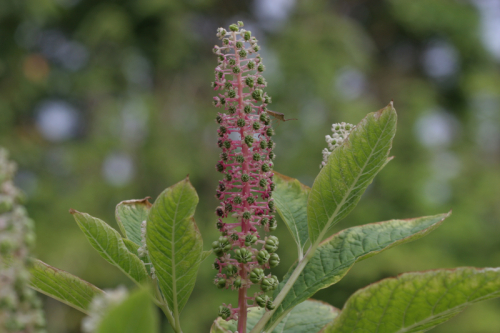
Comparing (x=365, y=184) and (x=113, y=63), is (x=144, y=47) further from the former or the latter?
(x=365, y=184)

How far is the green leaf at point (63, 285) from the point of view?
37.3 inches

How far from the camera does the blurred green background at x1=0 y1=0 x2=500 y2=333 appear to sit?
28.0ft

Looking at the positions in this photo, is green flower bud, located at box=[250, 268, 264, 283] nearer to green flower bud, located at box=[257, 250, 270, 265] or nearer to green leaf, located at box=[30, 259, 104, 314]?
green flower bud, located at box=[257, 250, 270, 265]

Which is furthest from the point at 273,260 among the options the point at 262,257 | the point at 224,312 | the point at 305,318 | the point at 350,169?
the point at 305,318

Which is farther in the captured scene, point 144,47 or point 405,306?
point 144,47

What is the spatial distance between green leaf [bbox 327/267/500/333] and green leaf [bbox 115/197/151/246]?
1.71 ft

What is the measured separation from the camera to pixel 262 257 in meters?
0.93

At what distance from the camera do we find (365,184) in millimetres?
1002

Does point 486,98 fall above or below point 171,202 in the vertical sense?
above

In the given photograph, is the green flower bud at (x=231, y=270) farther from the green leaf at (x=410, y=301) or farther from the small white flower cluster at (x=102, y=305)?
the small white flower cluster at (x=102, y=305)

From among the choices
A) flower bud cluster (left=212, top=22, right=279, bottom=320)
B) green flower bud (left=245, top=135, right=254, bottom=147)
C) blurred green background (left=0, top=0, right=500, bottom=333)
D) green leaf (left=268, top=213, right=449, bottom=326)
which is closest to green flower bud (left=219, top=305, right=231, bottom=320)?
flower bud cluster (left=212, top=22, right=279, bottom=320)

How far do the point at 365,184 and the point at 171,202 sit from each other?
1.43 ft

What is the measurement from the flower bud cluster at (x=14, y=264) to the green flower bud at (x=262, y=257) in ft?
1.51

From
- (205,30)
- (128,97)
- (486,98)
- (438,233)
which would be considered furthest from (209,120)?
(486,98)
